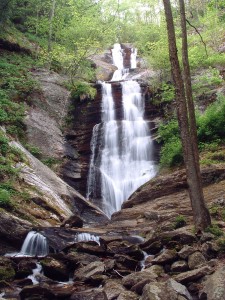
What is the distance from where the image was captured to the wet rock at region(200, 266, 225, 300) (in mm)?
5546

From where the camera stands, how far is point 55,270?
8.55 metres

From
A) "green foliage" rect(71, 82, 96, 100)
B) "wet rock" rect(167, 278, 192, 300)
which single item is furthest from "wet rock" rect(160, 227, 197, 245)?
"green foliage" rect(71, 82, 96, 100)

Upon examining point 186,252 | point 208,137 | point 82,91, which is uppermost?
point 82,91

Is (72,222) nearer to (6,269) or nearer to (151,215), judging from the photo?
(151,215)

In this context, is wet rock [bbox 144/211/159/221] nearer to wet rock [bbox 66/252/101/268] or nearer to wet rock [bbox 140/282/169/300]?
wet rock [bbox 66/252/101/268]

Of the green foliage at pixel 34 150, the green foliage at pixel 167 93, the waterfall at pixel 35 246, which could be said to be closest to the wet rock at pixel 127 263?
the waterfall at pixel 35 246

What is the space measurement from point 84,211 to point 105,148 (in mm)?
7325

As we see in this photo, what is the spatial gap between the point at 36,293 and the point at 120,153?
1600 cm

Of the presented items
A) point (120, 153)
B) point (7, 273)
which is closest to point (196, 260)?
point (7, 273)

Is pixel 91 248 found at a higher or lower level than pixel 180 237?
lower

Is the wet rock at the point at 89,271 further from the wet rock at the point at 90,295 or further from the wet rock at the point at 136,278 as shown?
the wet rock at the point at 136,278

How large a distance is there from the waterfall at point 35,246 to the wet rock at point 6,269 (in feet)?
3.93

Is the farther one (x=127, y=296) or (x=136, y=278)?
(x=136, y=278)

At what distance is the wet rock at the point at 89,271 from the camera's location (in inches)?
316
